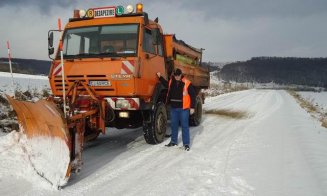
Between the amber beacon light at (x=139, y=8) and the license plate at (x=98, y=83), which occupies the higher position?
the amber beacon light at (x=139, y=8)

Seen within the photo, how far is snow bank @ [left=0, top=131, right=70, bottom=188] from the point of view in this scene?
4551 millimetres

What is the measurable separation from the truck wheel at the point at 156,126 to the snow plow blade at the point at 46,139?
8.45 feet

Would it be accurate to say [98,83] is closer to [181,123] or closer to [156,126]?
[156,126]

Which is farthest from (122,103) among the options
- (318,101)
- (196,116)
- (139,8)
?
(318,101)

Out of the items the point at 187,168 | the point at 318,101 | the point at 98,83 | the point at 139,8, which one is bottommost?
the point at 318,101

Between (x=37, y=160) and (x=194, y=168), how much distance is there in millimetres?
2406

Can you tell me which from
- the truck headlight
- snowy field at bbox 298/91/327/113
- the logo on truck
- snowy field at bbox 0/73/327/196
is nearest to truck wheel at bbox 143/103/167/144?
snowy field at bbox 0/73/327/196

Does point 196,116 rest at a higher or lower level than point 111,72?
lower

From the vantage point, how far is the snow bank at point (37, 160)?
455 cm

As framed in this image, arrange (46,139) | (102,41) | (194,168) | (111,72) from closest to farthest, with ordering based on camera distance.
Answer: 1. (46,139)
2. (194,168)
3. (111,72)
4. (102,41)

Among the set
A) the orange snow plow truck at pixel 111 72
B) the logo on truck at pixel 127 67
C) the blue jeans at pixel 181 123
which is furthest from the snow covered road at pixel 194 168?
the logo on truck at pixel 127 67

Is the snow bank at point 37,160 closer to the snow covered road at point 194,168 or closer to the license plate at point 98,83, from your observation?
the snow covered road at point 194,168

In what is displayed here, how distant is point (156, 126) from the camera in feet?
23.9

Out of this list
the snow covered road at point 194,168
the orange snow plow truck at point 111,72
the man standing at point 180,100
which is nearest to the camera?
the snow covered road at point 194,168
